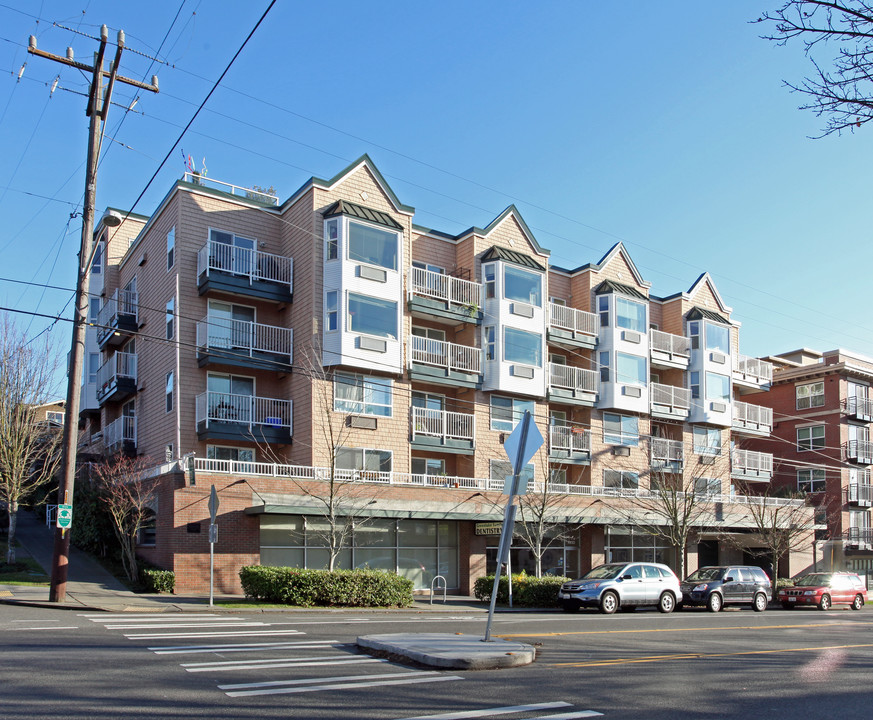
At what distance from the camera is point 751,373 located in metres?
47.3

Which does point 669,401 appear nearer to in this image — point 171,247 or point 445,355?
point 445,355

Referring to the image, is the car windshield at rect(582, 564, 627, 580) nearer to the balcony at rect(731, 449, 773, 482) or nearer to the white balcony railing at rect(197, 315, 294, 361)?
the white balcony railing at rect(197, 315, 294, 361)

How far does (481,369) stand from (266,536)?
38.2 ft

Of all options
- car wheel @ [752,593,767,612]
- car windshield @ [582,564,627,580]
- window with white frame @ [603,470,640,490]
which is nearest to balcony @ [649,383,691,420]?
window with white frame @ [603,470,640,490]

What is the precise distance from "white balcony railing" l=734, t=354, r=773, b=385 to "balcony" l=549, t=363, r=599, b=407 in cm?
1176

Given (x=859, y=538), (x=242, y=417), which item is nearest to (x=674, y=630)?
(x=242, y=417)

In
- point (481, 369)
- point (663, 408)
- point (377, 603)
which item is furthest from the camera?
point (663, 408)

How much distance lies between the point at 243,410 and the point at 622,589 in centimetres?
1379

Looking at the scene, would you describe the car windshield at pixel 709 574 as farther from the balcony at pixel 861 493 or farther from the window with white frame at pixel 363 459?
the balcony at pixel 861 493

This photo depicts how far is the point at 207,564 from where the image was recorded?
975 inches

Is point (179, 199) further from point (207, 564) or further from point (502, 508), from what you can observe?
point (502, 508)

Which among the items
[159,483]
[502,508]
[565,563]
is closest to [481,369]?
[502,508]

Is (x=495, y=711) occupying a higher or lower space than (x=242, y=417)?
lower

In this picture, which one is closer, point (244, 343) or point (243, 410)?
point (243, 410)
